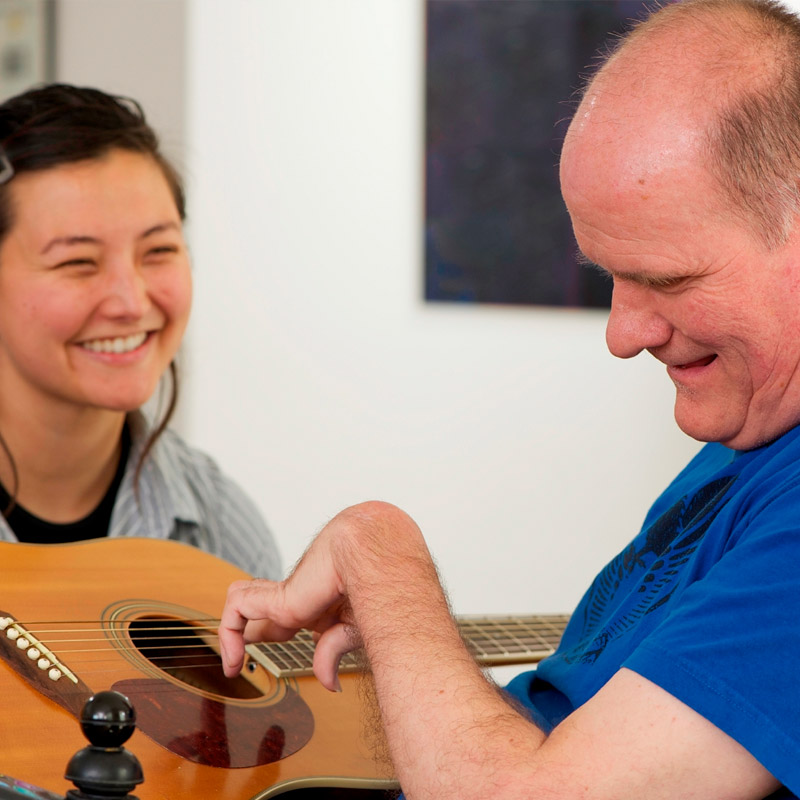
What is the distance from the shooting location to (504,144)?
325cm

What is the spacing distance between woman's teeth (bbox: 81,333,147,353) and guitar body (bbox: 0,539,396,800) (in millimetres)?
462

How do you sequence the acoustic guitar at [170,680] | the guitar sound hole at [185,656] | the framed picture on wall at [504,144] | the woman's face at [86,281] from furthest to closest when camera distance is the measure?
the framed picture on wall at [504,144] < the woman's face at [86,281] < the guitar sound hole at [185,656] < the acoustic guitar at [170,680]

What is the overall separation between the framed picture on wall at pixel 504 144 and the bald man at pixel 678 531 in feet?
7.13

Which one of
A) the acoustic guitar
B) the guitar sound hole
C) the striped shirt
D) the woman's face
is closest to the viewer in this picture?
the acoustic guitar

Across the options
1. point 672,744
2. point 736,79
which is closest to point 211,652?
point 672,744

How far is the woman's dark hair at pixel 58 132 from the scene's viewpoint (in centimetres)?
178

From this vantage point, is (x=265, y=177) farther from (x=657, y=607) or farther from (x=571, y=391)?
(x=657, y=607)

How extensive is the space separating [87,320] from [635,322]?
43.6 inches

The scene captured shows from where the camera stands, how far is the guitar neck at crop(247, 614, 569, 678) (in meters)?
Result: 1.34

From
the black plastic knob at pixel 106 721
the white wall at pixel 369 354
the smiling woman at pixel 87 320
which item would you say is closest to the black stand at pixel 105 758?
the black plastic knob at pixel 106 721

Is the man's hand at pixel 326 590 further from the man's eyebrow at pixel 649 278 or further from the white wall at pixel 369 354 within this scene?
the white wall at pixel 369 354

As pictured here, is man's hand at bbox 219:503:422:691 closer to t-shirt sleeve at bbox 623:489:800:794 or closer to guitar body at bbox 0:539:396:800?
guitar body at bbox 0:539:396:800

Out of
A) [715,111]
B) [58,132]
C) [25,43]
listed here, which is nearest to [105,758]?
[715,111]

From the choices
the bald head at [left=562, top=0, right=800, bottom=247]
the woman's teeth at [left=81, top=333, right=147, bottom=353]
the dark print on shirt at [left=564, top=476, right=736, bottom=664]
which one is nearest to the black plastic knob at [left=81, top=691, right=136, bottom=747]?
the dark print on shirt at [left=564, top=476, right=736, bottom=664]
